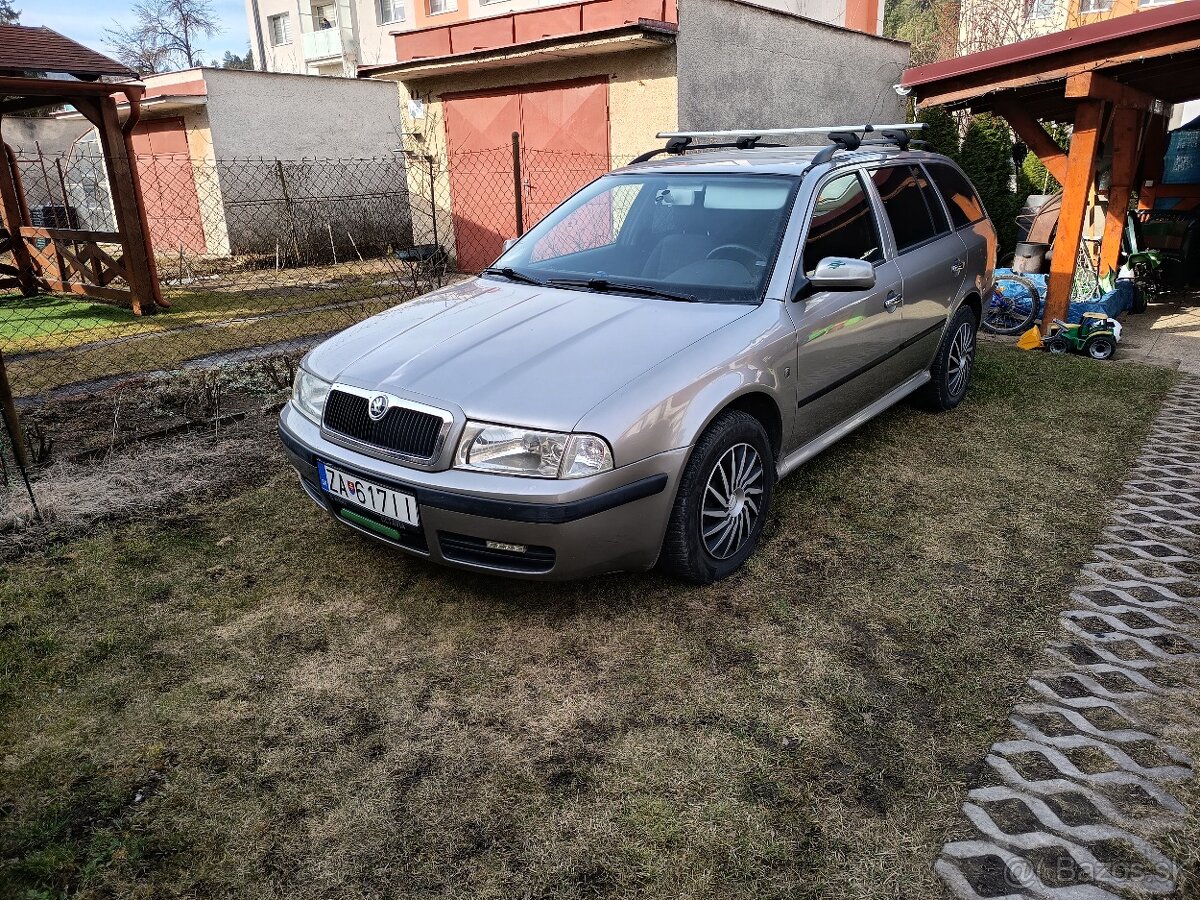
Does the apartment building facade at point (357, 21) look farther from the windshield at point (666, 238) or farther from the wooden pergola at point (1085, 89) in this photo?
the windshield at point (666, 238)

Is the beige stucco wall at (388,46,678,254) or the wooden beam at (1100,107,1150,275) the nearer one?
the wooden beam at (1100,107,1150,275)

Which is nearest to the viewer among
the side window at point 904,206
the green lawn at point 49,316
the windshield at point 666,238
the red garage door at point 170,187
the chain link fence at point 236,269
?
the windshield at point 666,238

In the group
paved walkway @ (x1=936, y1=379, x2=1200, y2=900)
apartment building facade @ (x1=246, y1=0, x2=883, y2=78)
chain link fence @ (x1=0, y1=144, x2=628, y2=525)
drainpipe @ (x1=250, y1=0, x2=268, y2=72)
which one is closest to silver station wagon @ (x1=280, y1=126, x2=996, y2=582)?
paved walkway @ (x1=936, y1=379, x2=1200, y2=900)

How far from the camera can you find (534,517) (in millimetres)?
2729

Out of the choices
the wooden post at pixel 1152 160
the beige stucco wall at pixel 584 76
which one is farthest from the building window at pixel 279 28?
the wooden post at pixel 1152 160

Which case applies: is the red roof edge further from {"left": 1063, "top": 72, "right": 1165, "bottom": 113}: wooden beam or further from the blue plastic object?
the blue plastic object

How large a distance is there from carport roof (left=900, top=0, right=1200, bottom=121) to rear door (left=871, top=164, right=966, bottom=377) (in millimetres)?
3028

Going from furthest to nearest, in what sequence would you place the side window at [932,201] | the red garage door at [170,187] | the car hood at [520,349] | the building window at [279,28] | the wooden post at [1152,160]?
the building window at [279,28]
the red garage door at [170,187]
the wooden post at [1152,160]
the side window at [932,201]
the car hood at [520,349]

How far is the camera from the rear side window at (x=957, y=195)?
5.22 metres

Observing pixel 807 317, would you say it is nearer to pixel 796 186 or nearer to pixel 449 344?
pixel 796 186

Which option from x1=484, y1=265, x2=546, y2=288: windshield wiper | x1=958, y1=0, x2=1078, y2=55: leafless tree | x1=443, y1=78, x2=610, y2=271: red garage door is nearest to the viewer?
x1=484, y1=265, x2=546, y2=288: windshield wiper

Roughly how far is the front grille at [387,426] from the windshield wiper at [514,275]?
121 cm

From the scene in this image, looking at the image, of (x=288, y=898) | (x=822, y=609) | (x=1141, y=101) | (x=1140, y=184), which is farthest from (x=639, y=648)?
(x=1140, y=184)

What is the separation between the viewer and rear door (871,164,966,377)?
178 inches
